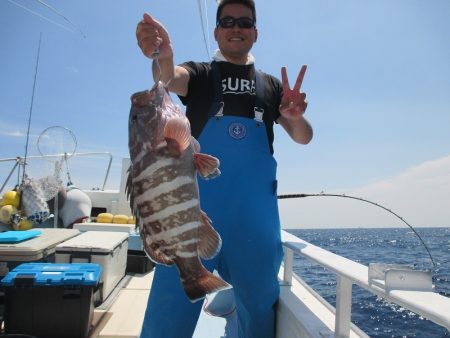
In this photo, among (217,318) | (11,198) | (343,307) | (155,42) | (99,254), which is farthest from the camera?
(11,198)

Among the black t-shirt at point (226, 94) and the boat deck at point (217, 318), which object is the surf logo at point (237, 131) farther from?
the boat deck at point (217, 318)

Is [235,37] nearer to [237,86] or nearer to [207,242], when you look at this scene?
[237,86]

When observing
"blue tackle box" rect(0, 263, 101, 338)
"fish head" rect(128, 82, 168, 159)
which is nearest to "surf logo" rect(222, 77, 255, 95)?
"fish head" rect(128, 82, 168, 159)

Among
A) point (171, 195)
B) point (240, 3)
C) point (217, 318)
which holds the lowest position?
point (217, 318)

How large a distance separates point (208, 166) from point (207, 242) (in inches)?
12.5

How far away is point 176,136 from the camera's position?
1.47 m

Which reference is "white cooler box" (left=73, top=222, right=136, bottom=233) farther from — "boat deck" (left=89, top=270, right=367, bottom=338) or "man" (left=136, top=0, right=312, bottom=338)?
"man" (left=136, top=0, right=312, bottom=338)

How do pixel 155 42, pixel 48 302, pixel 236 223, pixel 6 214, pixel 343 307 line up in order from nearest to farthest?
pixel 155 42, pixel 343 307, pixel 236 223, pixel 48 302, pixel 6 214

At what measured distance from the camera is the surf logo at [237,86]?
96.7 inches

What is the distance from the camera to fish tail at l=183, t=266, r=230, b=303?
5.05 ft

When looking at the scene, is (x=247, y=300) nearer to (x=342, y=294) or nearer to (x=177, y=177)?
(x=342, y=294)

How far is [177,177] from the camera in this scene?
4.88 feet

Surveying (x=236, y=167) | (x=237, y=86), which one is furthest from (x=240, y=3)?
(x=236, y=167)

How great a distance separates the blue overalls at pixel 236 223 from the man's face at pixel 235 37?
274mm
